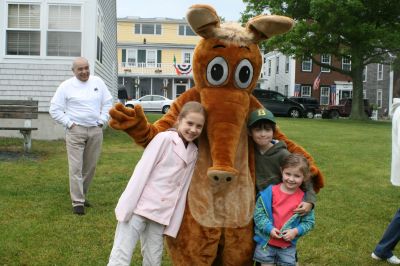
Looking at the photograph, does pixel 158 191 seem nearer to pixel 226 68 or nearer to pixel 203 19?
pixel 226 68

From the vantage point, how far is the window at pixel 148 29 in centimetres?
4816

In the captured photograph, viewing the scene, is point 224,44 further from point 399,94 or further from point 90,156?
point 90,156

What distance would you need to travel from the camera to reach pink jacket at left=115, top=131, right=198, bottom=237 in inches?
130

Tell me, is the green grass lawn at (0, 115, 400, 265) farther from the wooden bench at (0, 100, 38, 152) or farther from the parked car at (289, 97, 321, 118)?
the parked car at (289, 97, 321, 118)

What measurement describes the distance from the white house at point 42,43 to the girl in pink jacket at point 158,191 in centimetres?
1136

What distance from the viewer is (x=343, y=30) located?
1040 inches

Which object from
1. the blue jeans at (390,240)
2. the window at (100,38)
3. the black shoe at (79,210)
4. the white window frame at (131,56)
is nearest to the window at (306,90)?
the white window frame at (131,56)

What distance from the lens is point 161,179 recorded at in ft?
10.9

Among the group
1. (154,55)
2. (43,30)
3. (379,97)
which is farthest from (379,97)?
(43,30)

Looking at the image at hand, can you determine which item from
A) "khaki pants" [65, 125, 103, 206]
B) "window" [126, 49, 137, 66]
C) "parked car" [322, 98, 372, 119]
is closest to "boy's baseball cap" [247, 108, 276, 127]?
"khaki pants" [65, 125, 103, 206]

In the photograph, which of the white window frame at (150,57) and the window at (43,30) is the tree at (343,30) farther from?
the white window frame at (150,57)

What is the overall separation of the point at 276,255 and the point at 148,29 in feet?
153

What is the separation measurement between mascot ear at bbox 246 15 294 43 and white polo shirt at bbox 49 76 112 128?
10.7ft

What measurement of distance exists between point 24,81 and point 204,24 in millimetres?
11929
